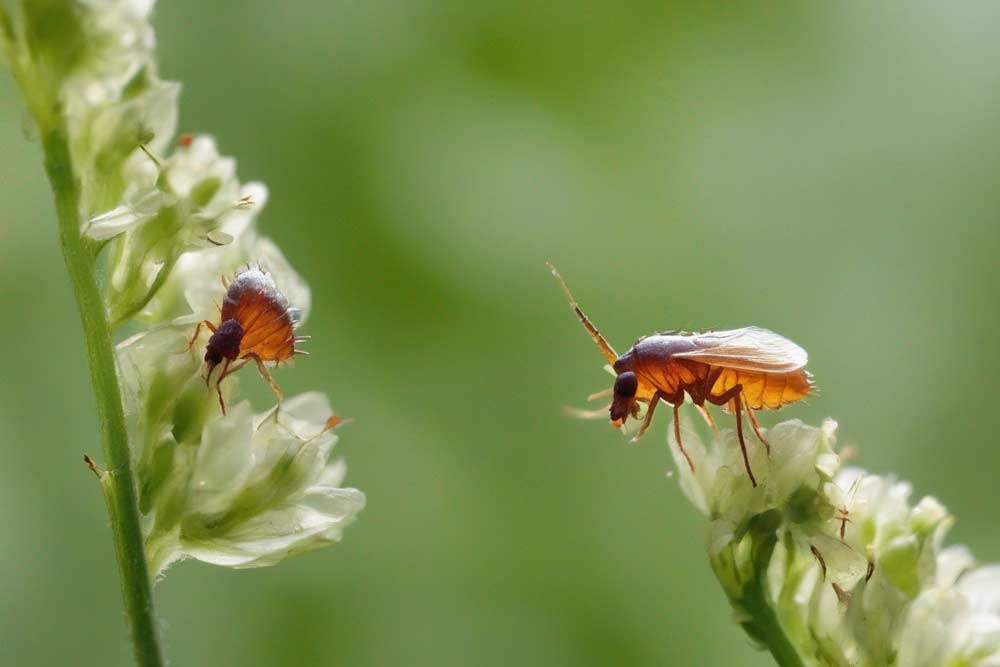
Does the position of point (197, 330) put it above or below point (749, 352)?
above

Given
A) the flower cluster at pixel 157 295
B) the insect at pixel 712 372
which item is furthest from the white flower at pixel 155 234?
the insect at pixel 712 372

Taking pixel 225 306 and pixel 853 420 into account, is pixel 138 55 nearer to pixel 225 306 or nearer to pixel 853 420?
pixel 225 306

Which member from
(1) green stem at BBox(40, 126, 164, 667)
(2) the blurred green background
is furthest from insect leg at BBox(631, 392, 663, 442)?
(2) the blurred green background

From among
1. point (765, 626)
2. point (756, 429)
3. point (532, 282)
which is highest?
point (532, 282)

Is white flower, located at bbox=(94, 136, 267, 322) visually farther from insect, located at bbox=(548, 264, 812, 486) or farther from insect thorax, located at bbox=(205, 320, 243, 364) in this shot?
insect, located at bbox=(548, 264, 812, 486)

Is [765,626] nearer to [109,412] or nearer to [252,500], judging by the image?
[252,500]

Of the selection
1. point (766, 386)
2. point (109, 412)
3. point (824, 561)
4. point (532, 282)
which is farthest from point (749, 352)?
point (532, 282)
